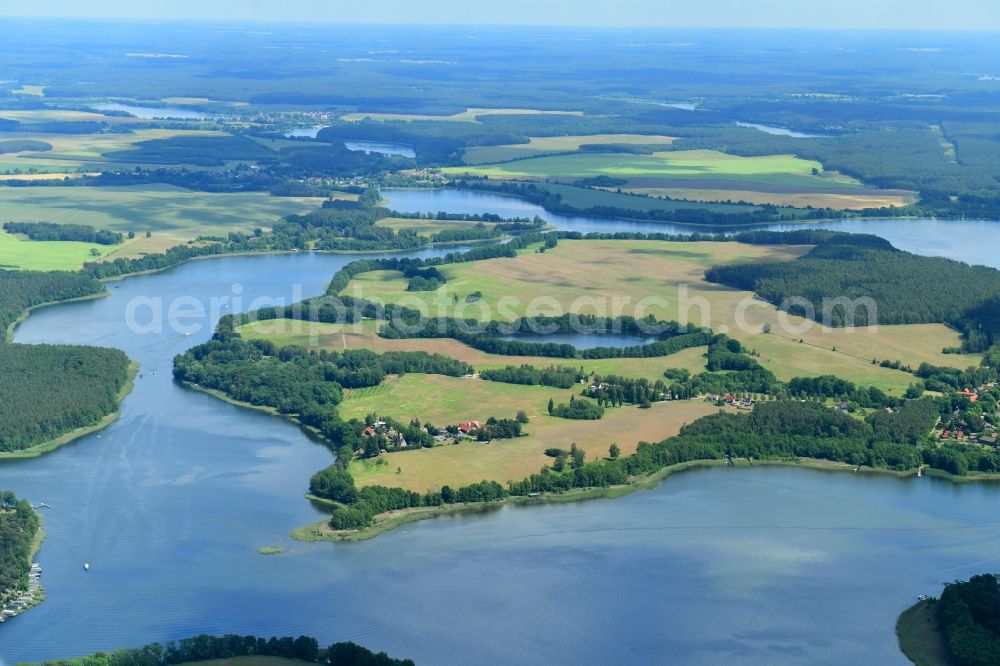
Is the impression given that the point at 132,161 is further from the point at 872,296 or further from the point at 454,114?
the point at 872,296

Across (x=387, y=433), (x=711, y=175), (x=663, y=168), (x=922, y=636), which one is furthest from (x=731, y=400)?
(x=663, y=168)

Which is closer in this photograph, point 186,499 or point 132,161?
point 186,499

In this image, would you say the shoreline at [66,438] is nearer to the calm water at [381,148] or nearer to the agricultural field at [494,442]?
the agricultural field at [494,442]

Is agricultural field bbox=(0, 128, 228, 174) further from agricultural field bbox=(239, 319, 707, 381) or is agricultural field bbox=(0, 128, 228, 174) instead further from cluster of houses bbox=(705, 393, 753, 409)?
cluster of houses bbox=(705, 393, 753, 409)

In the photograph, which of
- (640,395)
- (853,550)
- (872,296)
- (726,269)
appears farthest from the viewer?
(726,269)

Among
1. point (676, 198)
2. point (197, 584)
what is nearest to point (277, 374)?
point (197, 584)

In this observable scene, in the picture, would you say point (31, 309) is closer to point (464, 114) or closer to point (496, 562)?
point (496, 562)

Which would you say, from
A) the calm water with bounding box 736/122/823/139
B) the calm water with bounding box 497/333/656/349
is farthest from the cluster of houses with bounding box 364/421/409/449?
the calm water with bounding box 736/122/823/139
